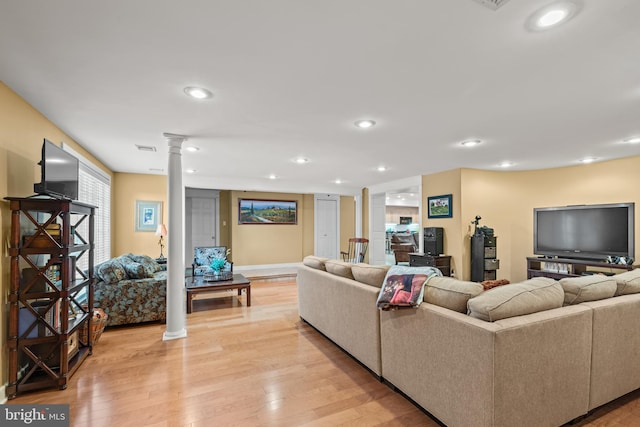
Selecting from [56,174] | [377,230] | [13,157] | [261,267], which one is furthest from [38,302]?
[377,230]

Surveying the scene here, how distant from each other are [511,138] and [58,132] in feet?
16.1

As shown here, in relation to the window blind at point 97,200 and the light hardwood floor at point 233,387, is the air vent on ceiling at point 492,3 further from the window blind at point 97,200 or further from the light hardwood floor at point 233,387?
the window blind at point 97,200

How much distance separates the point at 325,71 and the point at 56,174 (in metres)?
2.29

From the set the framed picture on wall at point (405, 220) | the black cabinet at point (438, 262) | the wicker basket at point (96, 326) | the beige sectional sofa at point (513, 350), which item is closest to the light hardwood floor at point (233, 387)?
the wicker basket at point (96, 326)

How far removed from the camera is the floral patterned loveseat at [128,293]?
361 cm

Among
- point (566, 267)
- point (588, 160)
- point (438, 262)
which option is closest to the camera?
point (588, 160)

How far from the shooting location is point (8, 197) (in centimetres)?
219

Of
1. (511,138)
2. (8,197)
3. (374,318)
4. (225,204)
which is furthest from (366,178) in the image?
(8,197)

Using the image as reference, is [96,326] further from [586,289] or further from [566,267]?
[566,267]

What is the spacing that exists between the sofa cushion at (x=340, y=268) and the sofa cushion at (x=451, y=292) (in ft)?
3.23

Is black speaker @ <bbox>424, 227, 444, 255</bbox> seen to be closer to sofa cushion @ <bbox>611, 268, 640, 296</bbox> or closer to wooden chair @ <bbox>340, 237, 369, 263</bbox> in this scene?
wooden chair @ <bbox>340, 237, 369, 263</bbox>

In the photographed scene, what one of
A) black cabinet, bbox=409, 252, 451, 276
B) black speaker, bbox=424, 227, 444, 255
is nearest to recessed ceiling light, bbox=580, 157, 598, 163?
black speaker, bbox=424, 227, 444, 255

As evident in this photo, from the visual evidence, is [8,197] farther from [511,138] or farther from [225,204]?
[225,204]

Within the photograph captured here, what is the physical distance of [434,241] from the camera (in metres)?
5.64
